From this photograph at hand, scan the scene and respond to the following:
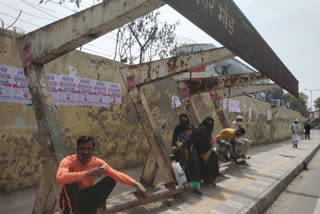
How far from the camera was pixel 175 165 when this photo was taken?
398cm

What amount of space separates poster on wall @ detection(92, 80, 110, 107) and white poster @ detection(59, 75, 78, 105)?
1.43ft

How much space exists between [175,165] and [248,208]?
1.23 meters

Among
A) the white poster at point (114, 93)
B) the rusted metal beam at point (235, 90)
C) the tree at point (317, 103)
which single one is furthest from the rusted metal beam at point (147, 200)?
the tree at point (317, 103)

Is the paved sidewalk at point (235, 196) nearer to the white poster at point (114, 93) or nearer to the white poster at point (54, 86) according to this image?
the white poster at point (54, 86)

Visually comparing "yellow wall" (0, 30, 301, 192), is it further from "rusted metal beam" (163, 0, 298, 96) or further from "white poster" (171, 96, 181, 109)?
"rusted metal beam" (163, 0, 298, 96)

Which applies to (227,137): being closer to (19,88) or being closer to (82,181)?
(82,181)

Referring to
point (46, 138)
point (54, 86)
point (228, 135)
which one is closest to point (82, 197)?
point (46, 138)

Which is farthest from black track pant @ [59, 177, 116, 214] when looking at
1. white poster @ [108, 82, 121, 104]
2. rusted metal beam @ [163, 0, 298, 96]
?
white poster @ [108, 82, 121, 104]

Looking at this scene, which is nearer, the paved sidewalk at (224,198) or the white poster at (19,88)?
the paved sidewalk at (224,198)

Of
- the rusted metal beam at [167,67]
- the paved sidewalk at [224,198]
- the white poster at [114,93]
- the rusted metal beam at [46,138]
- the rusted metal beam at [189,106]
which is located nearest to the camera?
the rusted metal beam at [46,138]

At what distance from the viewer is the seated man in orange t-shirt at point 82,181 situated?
2.23m

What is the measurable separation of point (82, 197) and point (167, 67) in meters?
2.57

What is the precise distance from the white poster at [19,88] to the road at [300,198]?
168 inches

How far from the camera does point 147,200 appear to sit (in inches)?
121
